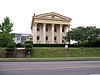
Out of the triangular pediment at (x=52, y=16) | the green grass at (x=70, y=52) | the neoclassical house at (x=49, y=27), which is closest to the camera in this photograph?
the green grass at (x=70, y=52)

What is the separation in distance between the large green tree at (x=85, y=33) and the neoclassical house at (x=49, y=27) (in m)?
16.5

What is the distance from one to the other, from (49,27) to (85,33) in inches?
975

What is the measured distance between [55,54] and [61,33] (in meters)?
47.7

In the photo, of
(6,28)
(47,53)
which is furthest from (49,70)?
(6,28)

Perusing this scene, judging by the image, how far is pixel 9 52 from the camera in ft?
147

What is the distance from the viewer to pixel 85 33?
72438 millimetres

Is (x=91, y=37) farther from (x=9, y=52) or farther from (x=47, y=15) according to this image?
(x=9, y=52)

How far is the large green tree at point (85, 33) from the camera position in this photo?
71.8 m

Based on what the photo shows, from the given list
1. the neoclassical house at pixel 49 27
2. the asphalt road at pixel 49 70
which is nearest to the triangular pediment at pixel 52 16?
the neoclassical house at pixel 49 27

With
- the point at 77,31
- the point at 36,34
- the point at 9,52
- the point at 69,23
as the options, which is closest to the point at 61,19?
the point at 69,23

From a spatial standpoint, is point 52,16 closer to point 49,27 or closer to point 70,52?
point 49,27

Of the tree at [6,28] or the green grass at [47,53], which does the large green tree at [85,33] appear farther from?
the green grass at [47,53]

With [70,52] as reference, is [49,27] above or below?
above

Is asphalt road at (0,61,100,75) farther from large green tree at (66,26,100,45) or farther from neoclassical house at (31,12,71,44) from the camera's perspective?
neoclassical house at (31,12,71,44)
